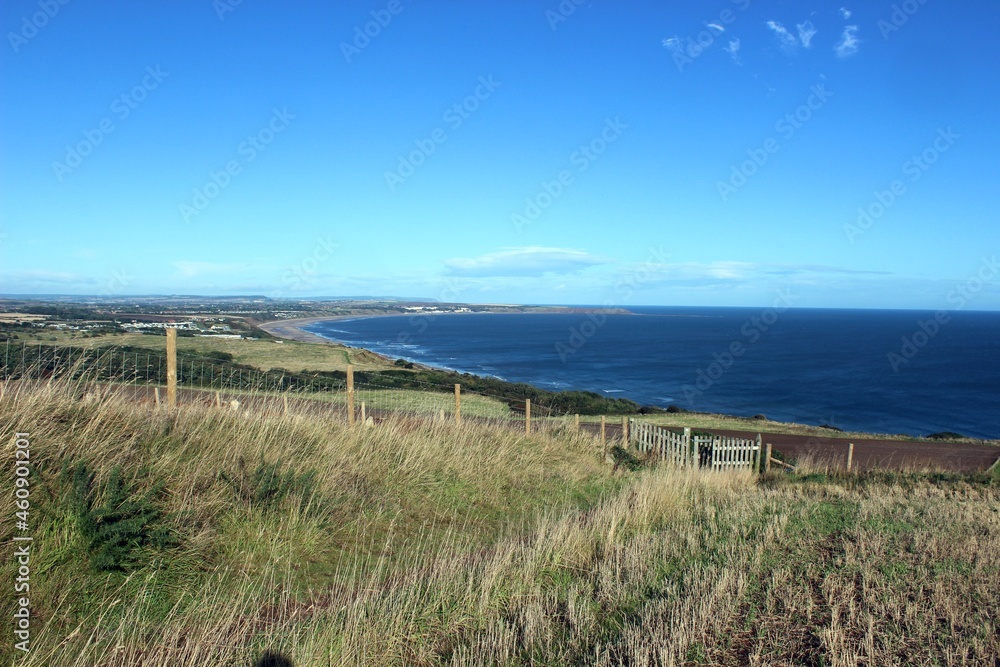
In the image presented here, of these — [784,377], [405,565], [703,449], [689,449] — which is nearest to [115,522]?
[405,565]

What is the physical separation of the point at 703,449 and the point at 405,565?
390 inches

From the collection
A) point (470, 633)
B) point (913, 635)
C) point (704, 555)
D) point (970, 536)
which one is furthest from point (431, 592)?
point (970, 536)

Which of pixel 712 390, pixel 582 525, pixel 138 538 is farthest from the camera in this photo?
pixel 712 390

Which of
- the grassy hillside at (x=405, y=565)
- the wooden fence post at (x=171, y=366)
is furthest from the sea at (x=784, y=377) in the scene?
the wooden fence post at (x=171, y=366)

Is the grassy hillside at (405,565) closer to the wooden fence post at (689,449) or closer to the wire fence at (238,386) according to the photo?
the wire fence at (238,386)

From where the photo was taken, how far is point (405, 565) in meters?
5.45

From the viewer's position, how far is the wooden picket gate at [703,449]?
43.4ft

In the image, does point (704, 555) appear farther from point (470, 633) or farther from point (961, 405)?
point (961, 405)

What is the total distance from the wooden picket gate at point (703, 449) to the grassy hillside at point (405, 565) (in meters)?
5.31

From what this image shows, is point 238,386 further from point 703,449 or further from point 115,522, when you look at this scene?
point 703,449

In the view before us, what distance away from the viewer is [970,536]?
20.2 ft

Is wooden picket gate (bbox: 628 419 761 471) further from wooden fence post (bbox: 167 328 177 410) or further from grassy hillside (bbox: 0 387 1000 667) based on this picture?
wooden fence post (bbox: 167 328 177 410)

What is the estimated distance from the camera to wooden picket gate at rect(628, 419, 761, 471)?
43.4 feet

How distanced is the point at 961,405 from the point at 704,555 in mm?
59113
